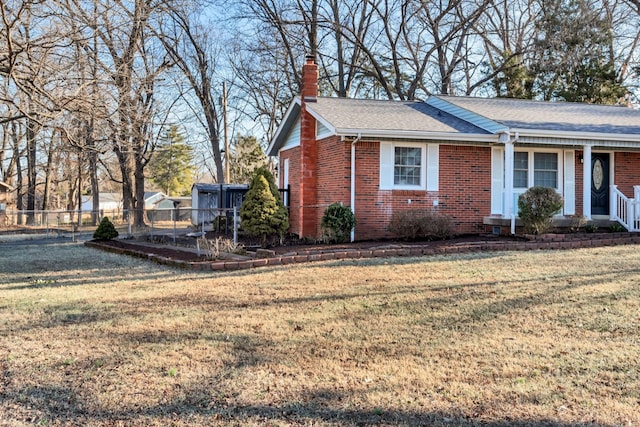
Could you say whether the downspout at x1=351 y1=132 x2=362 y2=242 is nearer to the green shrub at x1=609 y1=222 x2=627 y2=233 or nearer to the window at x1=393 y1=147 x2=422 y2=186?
the window at x1=393 y1=147 x2=422 y2=186

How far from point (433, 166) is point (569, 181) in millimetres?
4064

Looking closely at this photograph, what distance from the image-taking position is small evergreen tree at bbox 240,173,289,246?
13.2 meters

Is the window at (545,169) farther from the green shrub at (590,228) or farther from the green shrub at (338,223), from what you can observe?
the green shrub at (338,223)

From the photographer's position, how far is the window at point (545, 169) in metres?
14.7

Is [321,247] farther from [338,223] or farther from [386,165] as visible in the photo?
[386,165]

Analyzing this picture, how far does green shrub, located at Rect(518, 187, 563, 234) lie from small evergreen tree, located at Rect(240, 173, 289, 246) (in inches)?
231

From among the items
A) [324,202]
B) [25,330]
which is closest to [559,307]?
[25,330]

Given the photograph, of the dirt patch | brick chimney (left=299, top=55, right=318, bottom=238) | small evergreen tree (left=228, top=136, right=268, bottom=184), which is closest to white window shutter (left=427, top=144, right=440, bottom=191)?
the dirt patch

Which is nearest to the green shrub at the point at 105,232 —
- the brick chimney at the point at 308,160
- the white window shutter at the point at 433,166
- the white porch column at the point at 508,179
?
the brick chimney at the point at 308,160

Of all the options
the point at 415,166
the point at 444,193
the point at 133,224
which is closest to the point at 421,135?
the point at 415,166

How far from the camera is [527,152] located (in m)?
14.6

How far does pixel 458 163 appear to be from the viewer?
14.1 meters

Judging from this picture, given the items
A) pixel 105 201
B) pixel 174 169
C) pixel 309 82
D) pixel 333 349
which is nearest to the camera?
pixel 333 349

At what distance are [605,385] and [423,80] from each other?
27.8 meters
